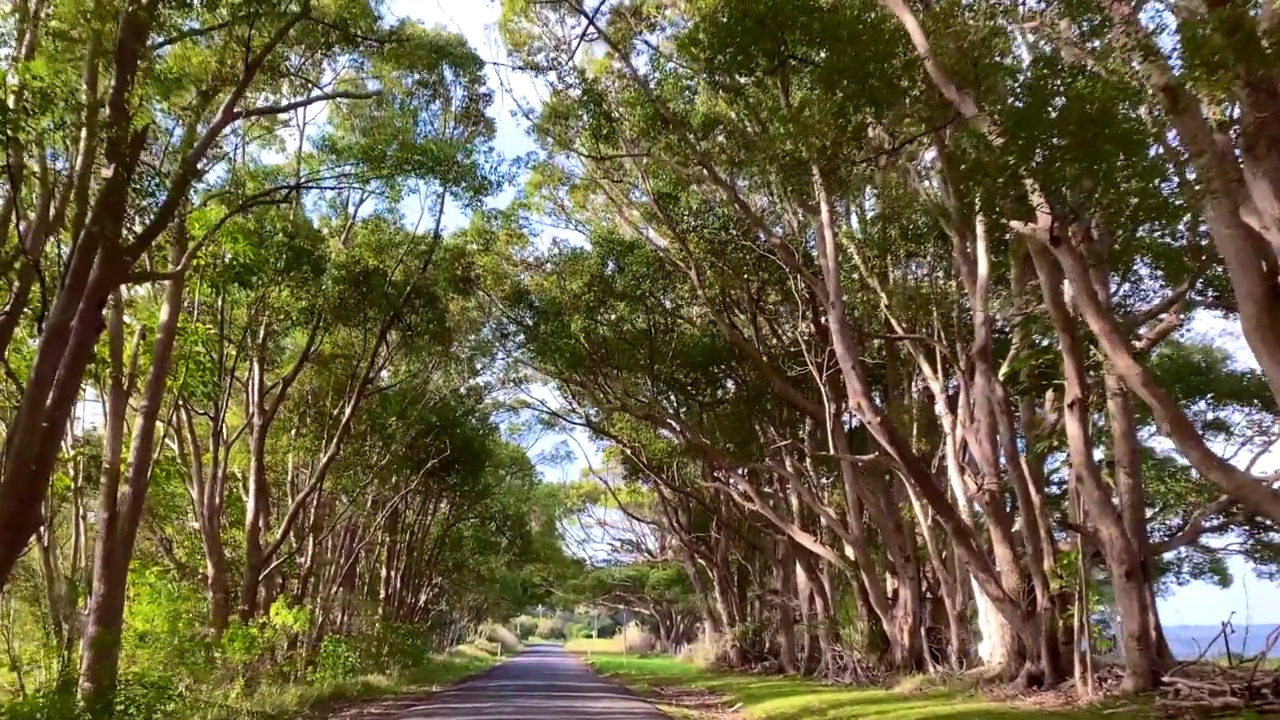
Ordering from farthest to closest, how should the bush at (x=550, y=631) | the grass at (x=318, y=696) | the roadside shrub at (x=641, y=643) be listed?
the bush at (x=550, y=631) < the roadside shrub at (x=641, y=643) < the grass at (x=318, y=696)

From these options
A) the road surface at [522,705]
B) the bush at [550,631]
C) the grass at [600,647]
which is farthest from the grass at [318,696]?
the bush at [550,631]

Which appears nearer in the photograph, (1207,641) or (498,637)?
(1207,641)

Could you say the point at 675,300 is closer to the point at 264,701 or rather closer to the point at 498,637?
the point at 264,701

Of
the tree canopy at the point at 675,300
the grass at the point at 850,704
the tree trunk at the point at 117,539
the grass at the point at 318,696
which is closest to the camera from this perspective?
the tree canopy at the point at 675,300

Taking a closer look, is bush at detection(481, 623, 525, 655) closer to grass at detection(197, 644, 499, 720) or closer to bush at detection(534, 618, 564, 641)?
bush at detection(534, 618, 564, 641)

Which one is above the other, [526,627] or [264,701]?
[526,627]

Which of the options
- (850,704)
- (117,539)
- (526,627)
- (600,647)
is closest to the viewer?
(117,539)

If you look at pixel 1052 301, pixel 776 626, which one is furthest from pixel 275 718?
pixel 776 626

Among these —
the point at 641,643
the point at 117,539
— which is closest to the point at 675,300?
the point at 117,539

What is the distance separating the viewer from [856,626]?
2012 centimetres

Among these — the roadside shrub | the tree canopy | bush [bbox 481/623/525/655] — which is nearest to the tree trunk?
the tree canopy

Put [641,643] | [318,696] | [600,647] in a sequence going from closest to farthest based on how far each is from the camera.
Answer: [318,696], [641,643], [600,647]

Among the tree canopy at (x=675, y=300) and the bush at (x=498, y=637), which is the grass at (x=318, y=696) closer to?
the tree canopy at (x=675, y=300)

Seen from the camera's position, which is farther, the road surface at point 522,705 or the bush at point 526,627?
the bush at point 526,627
